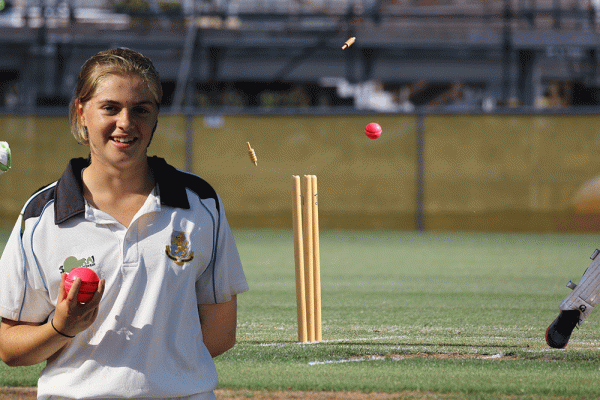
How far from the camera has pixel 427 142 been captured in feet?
64.1

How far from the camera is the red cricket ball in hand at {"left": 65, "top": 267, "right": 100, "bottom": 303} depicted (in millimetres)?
2348

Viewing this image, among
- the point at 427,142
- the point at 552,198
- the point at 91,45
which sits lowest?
the point at 552,198

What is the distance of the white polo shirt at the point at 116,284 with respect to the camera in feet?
8.44

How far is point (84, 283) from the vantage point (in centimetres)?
234

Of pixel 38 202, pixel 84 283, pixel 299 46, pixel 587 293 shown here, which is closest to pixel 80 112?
pixel 38 202

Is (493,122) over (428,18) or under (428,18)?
under

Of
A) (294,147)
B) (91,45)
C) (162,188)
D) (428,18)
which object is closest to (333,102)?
(428,18)

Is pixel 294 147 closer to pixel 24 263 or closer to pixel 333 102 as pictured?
pixel 333 102

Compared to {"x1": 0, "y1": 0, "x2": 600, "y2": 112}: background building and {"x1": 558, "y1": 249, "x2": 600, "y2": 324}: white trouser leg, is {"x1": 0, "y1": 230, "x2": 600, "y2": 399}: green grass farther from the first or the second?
{"x1": 0, "y1": 0, "x2": 600, "y2": 112}: background building

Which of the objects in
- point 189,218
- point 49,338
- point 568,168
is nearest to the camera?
point 49,338

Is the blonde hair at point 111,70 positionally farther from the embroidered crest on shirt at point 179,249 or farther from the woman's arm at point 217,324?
the woman's arm at point 217,324

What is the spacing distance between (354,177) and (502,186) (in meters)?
3.27

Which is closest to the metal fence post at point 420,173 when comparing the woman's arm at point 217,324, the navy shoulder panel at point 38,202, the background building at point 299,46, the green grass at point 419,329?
the green grass at point 419,329

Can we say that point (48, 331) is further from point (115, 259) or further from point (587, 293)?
point (587, 293)
